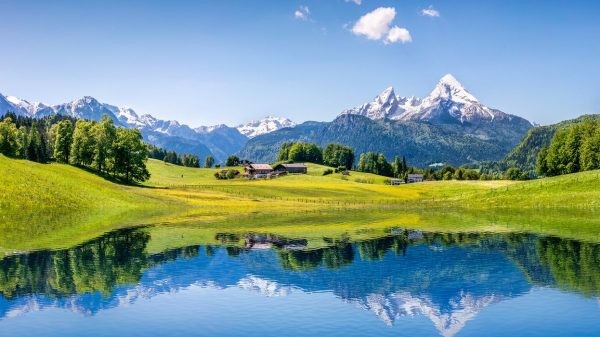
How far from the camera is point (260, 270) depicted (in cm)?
4194

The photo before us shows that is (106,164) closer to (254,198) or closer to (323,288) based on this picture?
(254,198)

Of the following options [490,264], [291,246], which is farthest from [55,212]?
[490,264]

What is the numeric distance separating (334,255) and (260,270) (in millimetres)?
9042

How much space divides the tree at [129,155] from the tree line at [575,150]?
131 meters

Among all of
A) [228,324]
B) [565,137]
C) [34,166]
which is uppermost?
[565,137]

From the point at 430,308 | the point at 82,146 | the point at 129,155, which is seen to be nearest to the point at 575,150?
the point at 129,155

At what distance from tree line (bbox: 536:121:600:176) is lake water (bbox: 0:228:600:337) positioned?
115m

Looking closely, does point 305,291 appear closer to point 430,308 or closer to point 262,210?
point 430,308

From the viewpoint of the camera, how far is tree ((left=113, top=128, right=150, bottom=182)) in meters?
146

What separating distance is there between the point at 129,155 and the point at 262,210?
56.9 metres

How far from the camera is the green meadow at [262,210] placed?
214 feet

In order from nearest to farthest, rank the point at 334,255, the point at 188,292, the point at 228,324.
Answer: the point at 228,324 → the point at 188,292 → the point at 334,255

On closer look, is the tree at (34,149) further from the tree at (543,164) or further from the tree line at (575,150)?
the tree at (543,164)

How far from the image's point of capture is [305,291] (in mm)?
34969
